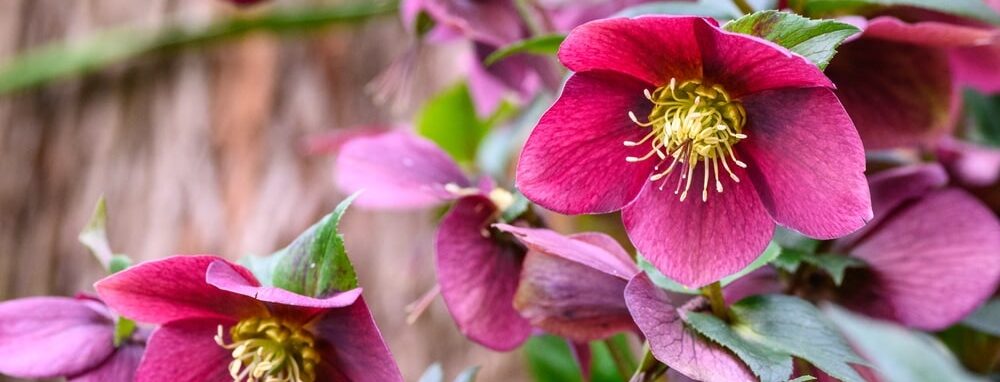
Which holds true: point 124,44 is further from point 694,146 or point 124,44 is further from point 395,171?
point 694,146

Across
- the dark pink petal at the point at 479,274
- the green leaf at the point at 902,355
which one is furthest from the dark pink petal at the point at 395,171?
the green leaf at the point at 902,355

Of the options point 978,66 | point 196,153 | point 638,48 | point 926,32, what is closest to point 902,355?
point 978,66

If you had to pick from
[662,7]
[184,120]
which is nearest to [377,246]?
[184,120]

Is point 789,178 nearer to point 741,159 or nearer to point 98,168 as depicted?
point 741,159

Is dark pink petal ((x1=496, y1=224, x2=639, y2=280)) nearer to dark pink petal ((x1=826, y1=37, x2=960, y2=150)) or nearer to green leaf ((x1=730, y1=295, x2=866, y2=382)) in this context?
green leaf ((x1=730, y1=295, x2=866, y2=382))

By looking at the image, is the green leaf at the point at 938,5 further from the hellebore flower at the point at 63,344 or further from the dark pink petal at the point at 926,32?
the hellebore flower at the point at 63,344

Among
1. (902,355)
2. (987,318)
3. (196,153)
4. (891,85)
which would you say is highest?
(891,85)
